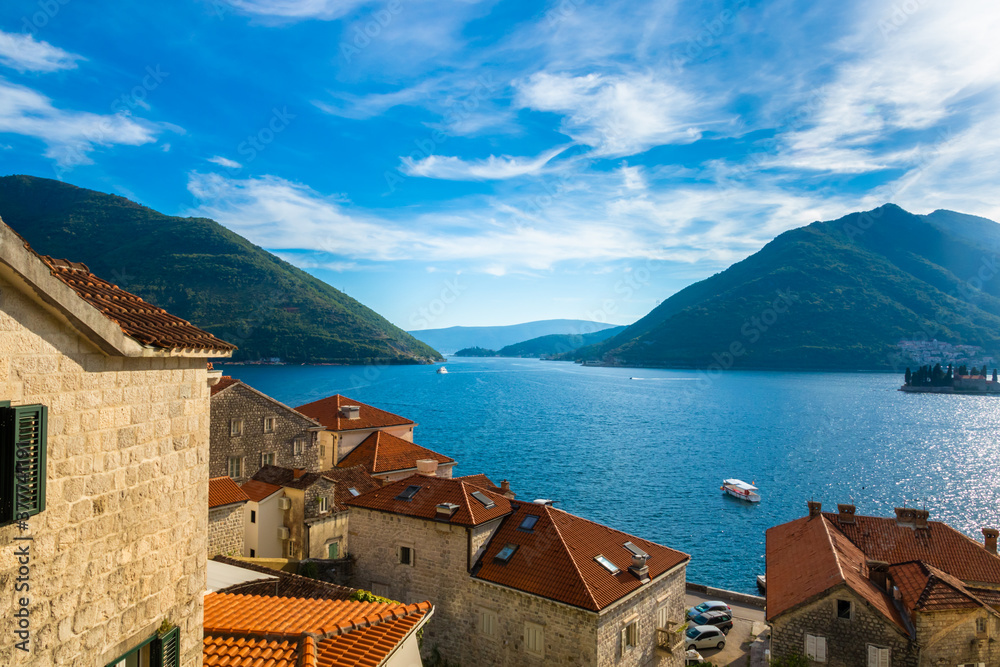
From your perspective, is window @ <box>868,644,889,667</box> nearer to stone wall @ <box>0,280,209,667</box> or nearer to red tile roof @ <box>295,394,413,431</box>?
stone wall @ <box>0,280,209,667</box>

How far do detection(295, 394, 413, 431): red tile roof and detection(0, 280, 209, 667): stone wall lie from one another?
40.5 m

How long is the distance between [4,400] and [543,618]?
18.3 m

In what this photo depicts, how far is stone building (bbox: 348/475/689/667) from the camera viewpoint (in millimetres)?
18766

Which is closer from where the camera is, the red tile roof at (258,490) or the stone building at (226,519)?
the stone building at (226,519)

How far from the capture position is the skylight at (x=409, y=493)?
958 inches

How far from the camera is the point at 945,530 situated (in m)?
27.2

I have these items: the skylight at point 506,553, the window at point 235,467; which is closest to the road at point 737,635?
the skylight at point 506,553

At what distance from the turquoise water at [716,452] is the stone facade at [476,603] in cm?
2453


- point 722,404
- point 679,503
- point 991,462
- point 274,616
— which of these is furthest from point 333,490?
point 722,404

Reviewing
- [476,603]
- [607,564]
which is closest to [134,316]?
[476,603]

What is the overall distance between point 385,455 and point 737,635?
27.6m

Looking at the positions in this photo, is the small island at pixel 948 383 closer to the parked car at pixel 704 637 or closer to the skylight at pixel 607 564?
the parked car at pixel 704 637

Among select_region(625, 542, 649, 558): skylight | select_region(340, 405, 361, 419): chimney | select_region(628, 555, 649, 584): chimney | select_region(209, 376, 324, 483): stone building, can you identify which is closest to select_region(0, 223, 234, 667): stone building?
select_region(628, 555, 649, 584): chimney

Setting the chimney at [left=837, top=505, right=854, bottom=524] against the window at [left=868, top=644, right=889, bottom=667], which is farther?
the chimney at [left=837, top=505, right=854, bottom=524]
